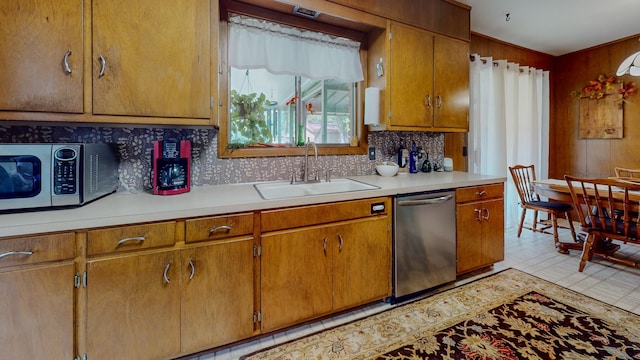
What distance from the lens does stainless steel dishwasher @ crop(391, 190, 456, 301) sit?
207 centimetres

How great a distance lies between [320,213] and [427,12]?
210 cm

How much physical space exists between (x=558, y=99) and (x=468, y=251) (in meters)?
3.64

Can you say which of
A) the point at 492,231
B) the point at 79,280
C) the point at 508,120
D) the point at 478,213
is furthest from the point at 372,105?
the point at 508,120

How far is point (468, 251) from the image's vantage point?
2455 mm

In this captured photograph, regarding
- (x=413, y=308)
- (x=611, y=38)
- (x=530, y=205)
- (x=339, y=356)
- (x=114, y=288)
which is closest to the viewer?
(x=114, y=288)

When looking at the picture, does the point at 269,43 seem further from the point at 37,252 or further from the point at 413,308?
the point at 413,308

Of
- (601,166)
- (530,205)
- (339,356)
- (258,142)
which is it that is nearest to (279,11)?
A: (258,142)

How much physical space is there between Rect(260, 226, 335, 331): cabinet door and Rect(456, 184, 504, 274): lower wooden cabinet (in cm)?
121

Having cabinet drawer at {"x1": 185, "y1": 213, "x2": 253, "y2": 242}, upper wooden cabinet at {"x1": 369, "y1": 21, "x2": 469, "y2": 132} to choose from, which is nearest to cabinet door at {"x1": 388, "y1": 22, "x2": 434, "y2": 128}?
upper wooden cabinet at {"x1": 369, "y1": 21, "x2": 469, "y2": 132}

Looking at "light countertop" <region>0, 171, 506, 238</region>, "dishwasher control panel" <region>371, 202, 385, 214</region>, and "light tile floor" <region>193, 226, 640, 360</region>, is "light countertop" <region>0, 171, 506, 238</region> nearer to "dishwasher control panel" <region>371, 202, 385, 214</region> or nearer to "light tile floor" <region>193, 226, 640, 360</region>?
"dishwasher control panel" <region>371, 202, 385, 214</region>

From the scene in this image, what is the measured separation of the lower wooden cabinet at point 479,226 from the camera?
2393 mm

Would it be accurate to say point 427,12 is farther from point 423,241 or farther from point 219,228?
point 219,228

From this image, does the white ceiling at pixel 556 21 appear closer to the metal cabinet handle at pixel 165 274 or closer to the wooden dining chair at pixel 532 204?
the wooden dining chair at pixel 532 204

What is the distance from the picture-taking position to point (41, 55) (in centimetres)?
136
